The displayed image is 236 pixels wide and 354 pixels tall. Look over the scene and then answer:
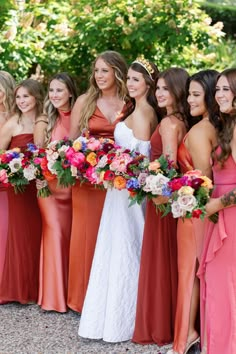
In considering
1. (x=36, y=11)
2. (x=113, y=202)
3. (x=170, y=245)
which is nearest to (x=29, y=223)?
(x=113, y=202)

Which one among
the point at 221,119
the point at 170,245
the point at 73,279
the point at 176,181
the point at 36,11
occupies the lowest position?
the point at 73,279

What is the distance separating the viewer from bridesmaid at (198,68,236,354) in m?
4.93

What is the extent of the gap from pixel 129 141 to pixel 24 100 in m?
1.42

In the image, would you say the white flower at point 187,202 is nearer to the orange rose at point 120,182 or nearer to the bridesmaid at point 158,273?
the orange rose at point 120,182

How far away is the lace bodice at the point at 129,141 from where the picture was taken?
591 centimetres

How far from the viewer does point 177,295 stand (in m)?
5.75

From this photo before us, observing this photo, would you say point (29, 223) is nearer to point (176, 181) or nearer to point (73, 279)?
point (73, 279)

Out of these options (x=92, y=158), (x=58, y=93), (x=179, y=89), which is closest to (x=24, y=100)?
(x=58, y=93)

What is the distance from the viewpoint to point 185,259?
5.54 m

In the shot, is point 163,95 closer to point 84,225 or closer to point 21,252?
point 84,225

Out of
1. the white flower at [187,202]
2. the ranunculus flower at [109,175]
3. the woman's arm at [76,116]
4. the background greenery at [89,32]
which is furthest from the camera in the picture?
the background greenery at [89,32]

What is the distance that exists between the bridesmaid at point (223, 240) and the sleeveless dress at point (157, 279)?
678 millimetres

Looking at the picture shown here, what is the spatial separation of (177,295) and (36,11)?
4817 mm

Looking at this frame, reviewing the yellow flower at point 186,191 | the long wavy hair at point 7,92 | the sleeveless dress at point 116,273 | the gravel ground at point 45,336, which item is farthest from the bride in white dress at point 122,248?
the long wavy hair at point 7,92
